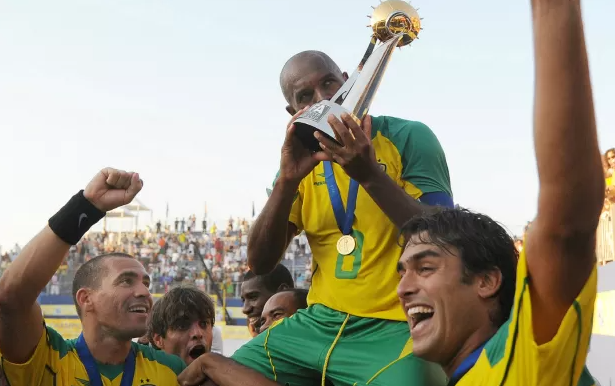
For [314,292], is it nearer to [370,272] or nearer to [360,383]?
[370,272]

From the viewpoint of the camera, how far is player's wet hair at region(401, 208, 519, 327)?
229 centimetres

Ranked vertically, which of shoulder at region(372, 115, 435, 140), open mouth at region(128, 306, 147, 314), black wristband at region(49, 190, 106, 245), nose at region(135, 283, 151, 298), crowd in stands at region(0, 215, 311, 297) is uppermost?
shoulder at region(372, 115, 435, 140)

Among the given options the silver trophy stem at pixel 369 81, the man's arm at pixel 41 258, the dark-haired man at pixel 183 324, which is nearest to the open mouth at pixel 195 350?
the dark-haired man at pixel 183 324

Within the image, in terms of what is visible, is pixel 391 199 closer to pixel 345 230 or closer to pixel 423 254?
pixel 345 230

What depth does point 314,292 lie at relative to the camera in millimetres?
3555

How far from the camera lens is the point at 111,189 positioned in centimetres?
339

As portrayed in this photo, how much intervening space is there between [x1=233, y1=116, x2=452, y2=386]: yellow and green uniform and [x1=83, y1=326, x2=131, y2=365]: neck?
868mm

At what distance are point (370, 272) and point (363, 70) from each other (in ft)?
2.87

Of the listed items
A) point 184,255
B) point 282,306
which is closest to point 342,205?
point 282,306

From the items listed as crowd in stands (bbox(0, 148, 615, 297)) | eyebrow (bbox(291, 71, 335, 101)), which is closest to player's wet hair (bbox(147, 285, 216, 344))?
eyebrow (bbox(291, 71, 335, 101))

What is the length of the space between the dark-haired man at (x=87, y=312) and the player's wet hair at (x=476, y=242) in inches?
58.0

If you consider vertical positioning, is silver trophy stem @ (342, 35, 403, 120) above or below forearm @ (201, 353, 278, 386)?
above

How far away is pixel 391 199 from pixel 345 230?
Result: 377 millimetres

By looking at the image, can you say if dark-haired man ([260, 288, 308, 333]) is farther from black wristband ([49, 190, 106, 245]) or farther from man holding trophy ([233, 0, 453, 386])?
black wristband ([49, 190, 106, 245])
